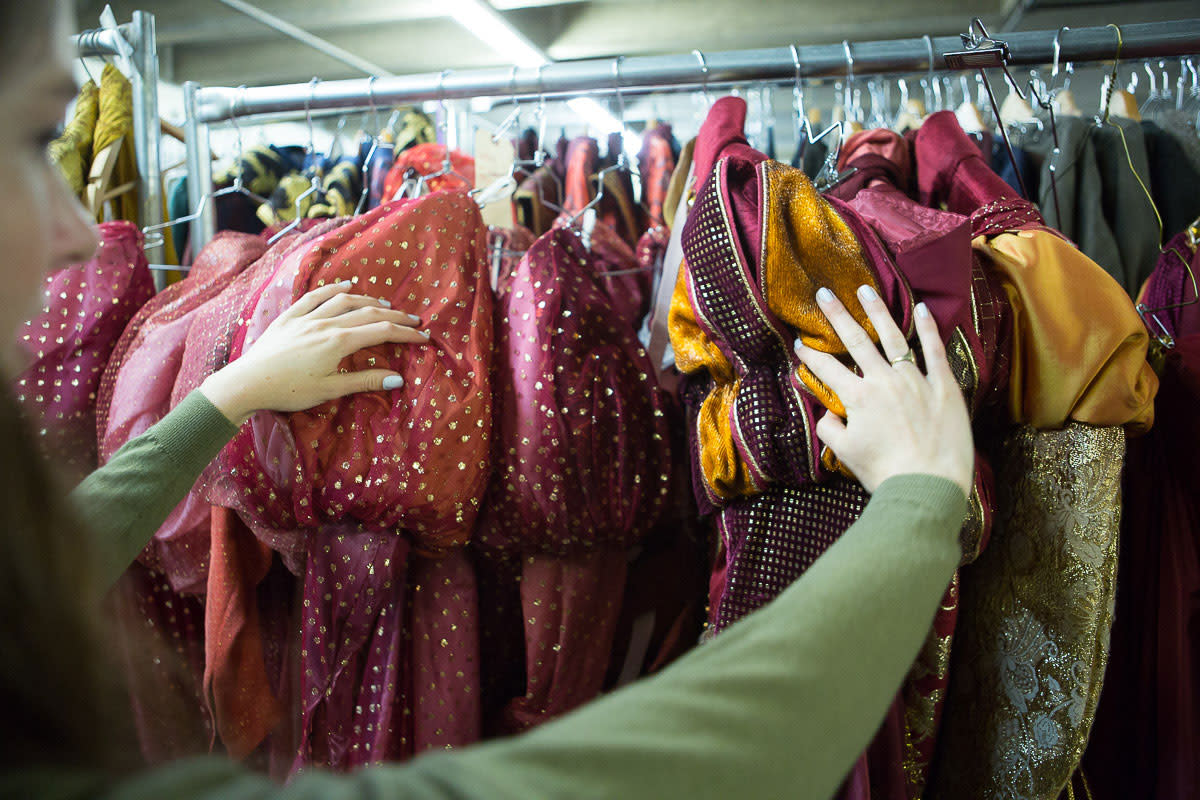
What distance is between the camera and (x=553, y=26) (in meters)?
3.52

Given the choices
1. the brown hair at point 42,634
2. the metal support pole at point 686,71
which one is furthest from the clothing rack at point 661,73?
the brown hair at point 42,634

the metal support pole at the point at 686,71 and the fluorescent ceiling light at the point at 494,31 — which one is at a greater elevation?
the fluorescent ceiling light at the point at 494,31

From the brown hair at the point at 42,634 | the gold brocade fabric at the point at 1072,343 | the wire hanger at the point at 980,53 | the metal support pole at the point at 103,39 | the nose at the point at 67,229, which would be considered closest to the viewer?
the brown hair at the point at 42,634

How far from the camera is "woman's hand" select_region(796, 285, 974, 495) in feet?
1.71

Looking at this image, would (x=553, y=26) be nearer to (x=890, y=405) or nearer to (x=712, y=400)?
(x=712, y=400)

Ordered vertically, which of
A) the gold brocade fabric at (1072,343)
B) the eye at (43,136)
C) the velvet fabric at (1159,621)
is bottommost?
the velvet fabric at (1159,621)

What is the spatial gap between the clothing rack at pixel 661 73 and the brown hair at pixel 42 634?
0.81 metres

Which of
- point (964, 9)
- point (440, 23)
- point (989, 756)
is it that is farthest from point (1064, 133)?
point (440, 23)

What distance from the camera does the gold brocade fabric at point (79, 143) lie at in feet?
Answer: 3.50

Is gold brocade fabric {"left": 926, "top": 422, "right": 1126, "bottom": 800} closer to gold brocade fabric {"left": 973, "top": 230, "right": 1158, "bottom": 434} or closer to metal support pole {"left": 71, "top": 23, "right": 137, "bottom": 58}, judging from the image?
gold brocade fabric {"left": 973, "top": 230, "right": 1158, "bottom": 434}

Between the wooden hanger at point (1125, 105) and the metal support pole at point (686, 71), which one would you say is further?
the wooden hanger at point (1125, 105)

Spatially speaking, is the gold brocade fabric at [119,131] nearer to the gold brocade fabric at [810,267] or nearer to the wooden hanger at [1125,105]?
the gold brocade fabric at [810,267]

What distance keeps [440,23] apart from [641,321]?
3.00 meters

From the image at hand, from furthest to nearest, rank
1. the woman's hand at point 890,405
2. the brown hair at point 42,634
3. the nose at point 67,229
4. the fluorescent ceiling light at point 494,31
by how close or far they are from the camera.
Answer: the fluorescent ceiling light at point 494,31, the woman's hand at point 890,405, the nose at point 67,229, the brown hair at point 42,634
